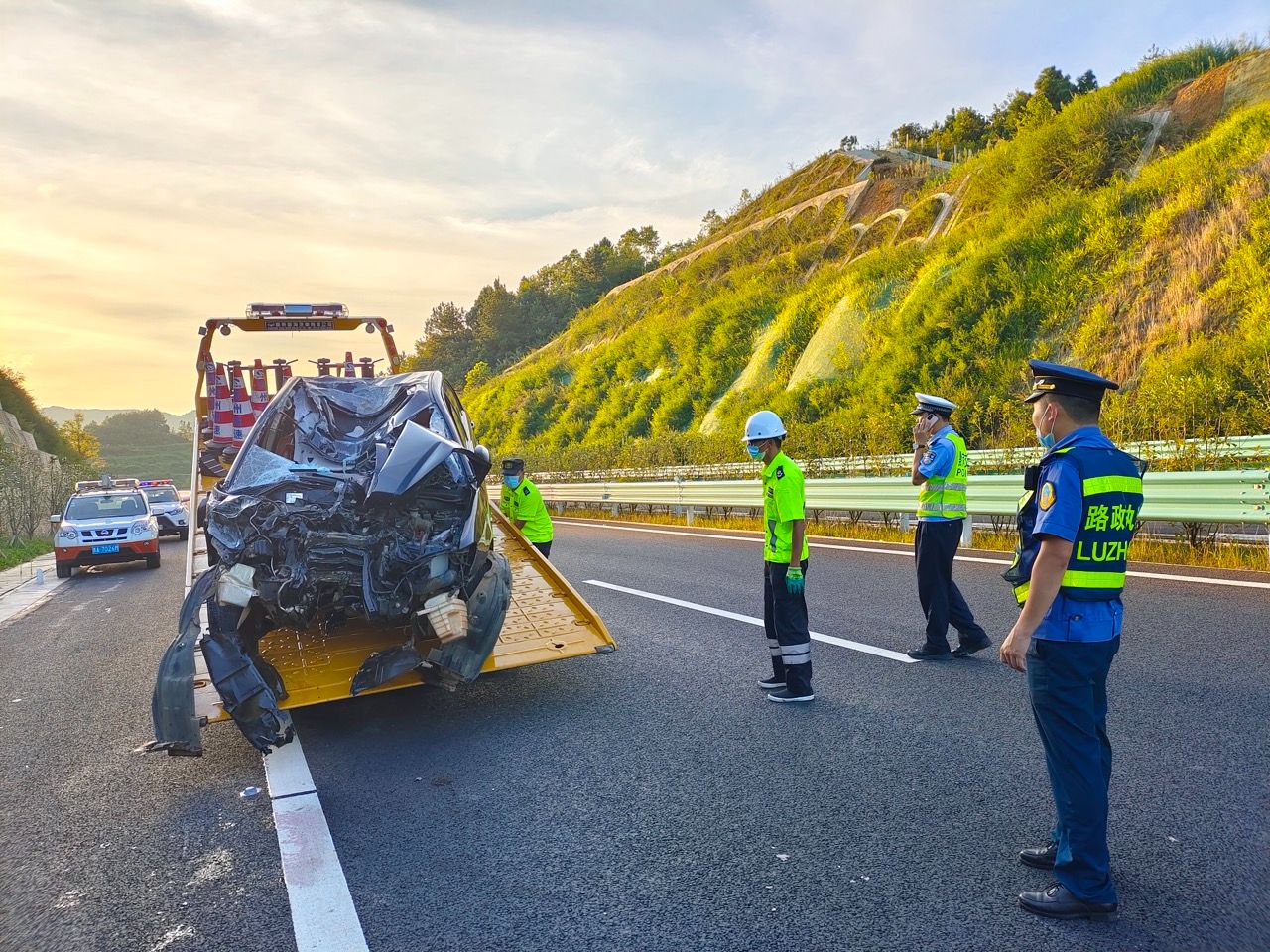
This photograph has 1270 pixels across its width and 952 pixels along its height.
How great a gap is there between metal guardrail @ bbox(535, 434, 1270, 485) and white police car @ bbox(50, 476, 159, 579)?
1131 centimetres

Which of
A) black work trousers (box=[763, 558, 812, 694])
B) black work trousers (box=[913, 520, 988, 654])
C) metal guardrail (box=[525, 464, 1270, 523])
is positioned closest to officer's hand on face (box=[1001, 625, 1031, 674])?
black work trousers (box=[763, 558, 812, 694])

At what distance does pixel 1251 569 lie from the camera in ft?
26.9

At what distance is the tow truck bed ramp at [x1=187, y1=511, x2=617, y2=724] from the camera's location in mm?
4910

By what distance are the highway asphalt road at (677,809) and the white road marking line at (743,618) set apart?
0.39 ft

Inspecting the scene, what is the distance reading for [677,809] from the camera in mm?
3824

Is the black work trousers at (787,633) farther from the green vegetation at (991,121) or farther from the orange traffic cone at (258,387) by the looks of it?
the green vegetation at (991,121)

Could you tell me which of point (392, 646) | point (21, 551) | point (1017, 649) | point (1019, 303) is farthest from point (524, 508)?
point (21, 551)

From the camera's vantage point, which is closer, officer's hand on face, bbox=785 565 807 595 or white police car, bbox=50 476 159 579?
officer's hand on face, bbox=785 565 807 595

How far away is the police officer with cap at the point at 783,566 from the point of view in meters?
5.36

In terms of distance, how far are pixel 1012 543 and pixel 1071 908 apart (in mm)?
8856

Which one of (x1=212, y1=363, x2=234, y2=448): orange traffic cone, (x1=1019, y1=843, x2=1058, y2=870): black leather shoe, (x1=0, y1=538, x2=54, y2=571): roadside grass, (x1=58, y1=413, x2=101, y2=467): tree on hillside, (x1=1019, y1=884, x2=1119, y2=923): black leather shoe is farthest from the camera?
(x1=58, y1=413, x2=101, y2=467): tree on hillside

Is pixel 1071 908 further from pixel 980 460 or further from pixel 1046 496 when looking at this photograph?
pixel 980 460

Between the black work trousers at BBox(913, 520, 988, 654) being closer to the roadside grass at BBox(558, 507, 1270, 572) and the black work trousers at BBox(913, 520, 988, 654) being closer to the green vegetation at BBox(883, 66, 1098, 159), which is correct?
the roadside grass at BBox(558, 507, 1270, 572)

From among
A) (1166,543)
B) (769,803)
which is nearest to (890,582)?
(1166,543)
